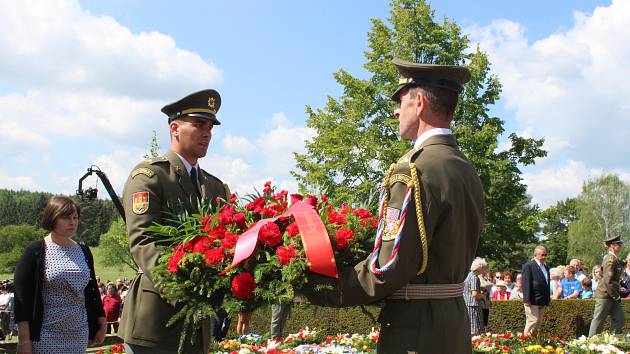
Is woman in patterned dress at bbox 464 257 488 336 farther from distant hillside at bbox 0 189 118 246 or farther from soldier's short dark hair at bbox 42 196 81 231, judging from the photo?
distant hillside at bbox 0 189 118 246

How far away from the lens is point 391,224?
296 centimetres

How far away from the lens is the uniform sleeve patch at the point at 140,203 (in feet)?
12.4

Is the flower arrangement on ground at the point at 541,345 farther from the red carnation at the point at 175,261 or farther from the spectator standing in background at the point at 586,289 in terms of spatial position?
the spectator standing in background at the point at 586,289

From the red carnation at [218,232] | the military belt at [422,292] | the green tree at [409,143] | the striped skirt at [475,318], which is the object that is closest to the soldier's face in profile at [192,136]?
the red carnation at [218,232]

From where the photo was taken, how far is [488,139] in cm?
2509

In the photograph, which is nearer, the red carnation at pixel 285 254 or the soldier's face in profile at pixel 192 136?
the red carnation at pixel 285 254

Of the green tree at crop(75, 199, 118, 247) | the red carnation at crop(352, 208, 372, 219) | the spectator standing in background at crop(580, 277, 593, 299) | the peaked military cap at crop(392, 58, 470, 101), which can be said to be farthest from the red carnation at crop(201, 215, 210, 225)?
the green tree at crop(75, 199, 118, 247)

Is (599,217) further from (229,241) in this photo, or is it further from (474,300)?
(229,241)

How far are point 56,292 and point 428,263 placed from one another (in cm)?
316

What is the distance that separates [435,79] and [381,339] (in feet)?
4.34

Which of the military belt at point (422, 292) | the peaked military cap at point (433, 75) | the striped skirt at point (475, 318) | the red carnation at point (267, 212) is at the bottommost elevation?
the striped skirt at point (475, 318)

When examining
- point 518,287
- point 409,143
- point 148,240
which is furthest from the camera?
point 409,143

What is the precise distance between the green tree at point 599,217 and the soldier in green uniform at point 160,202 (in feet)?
234

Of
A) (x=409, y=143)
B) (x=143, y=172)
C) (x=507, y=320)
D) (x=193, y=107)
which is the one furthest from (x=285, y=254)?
(x=409, y=143)
